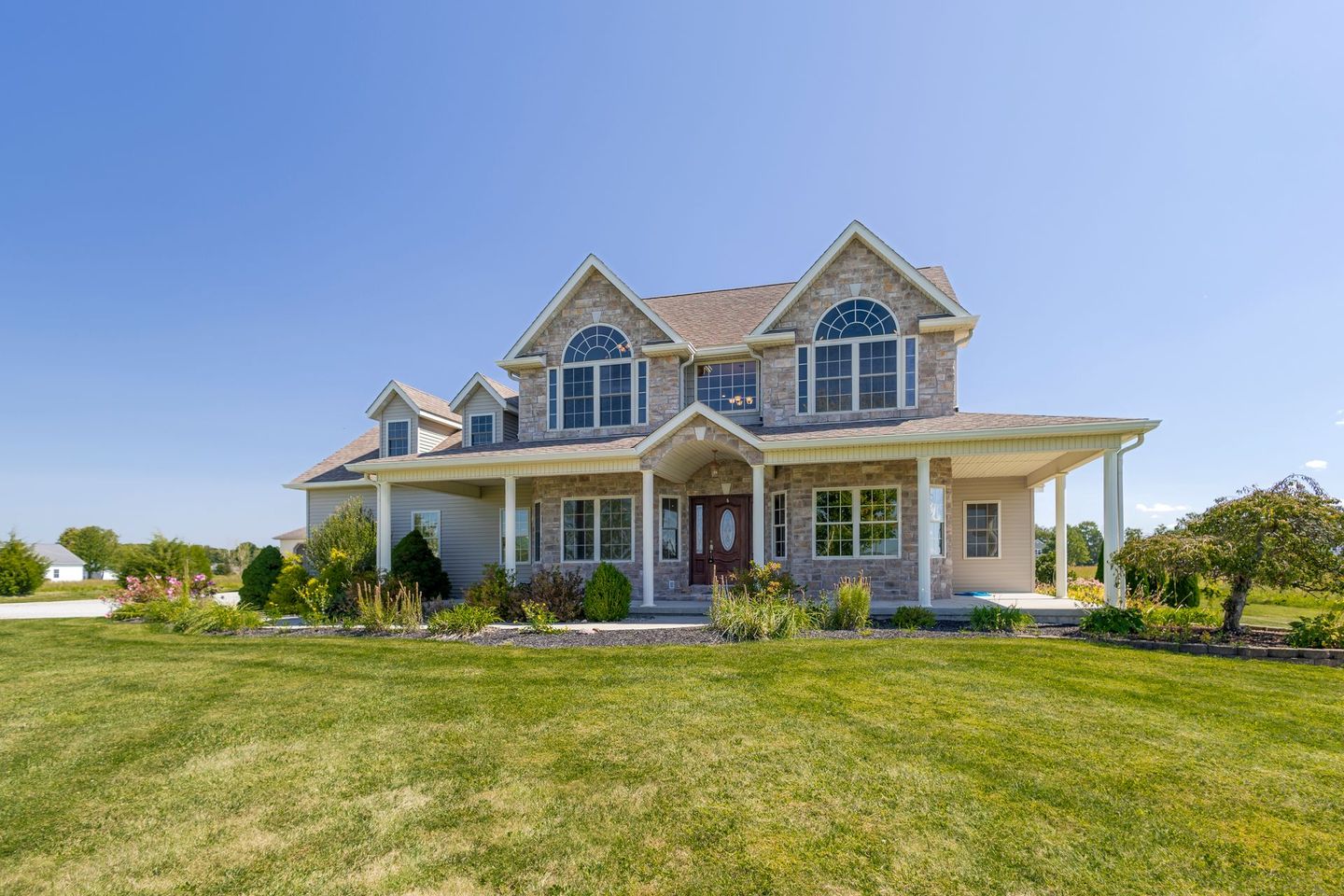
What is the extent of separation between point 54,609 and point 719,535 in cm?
1907

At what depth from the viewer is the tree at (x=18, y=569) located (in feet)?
81.4

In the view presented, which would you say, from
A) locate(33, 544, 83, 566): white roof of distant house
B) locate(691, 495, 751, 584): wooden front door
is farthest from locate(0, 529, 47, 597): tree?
locate(33, 544, 83, 566): white roof of distant house

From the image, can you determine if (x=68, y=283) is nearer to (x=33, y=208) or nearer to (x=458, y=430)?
(x=33, y=208)

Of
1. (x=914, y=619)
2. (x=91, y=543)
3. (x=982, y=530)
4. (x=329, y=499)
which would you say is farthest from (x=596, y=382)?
(x=91, y=543)

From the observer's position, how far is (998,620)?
11133mm

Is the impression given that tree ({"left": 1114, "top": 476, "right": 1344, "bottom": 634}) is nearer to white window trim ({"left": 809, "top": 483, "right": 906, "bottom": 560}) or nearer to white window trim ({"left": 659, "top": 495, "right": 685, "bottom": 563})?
white window trim ({"left": 809, "top": 483, "right": 906, "bottom": 560})

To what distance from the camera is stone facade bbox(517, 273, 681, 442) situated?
16531 mm

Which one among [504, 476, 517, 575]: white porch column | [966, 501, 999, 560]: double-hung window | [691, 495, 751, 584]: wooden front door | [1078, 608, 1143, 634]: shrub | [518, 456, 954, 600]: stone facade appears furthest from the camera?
[966, 501, 999, 560]: double-hung window

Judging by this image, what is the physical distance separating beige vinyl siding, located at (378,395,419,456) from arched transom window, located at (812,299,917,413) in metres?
12.4

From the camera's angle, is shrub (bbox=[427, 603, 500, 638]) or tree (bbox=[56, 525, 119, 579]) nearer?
shrub (bbox=[427, 603, 500, 638])

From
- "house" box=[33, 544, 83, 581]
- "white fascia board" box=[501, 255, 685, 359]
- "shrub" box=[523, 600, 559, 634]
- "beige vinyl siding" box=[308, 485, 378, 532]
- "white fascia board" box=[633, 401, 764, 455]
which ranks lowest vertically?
"house" box=[33, 544, 83, 581]

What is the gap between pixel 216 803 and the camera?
4379 mm

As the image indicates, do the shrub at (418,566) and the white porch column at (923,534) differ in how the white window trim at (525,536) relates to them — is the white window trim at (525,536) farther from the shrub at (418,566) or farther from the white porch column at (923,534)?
the white porch column at (923,534)

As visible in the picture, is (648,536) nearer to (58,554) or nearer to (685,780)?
(685,780)
